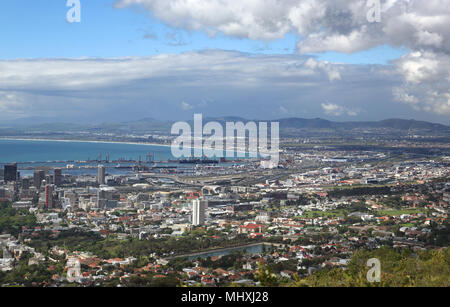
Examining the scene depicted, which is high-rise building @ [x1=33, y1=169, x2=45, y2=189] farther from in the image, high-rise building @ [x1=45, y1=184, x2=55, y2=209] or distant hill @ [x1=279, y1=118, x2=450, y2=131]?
distant hill @ [x1=279, y1=118, x2=450, y2=131]

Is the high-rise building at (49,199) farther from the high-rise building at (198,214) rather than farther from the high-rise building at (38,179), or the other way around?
the high-rise building at (198,214)

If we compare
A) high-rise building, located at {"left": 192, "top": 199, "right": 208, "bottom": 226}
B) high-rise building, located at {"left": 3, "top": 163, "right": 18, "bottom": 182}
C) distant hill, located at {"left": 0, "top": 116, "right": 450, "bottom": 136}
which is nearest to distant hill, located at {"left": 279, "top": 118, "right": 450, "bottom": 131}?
distant hill, located at {"left": 0, "top": 116, "right": 450, "bottom": 136}

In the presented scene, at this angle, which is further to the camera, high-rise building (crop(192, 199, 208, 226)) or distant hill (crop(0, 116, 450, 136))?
distant hill (crop(0, 116, 450, 136))

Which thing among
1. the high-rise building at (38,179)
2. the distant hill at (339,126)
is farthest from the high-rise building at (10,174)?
the distant hill at (339,126)

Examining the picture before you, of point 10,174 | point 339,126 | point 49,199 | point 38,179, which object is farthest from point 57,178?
point 339,126

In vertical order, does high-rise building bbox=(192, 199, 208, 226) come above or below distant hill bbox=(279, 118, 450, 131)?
below

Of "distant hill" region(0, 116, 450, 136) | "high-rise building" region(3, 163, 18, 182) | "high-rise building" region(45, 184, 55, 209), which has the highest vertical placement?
"distant hill" region(0, 116, 450, 136)

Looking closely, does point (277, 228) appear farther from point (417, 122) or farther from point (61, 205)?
point (417, 122)

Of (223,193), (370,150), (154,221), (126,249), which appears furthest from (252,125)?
(126,249)

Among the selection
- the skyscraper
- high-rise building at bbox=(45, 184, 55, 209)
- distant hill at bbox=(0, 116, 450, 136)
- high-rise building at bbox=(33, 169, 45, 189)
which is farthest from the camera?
distant hill at bbox=(0, 116, 450, 136)

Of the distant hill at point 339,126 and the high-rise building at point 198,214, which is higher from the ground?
the distant hill at point 339,126

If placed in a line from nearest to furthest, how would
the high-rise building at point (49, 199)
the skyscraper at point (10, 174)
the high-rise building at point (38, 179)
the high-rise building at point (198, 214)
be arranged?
1. the high-rise building at point (198, 214)
2. the high-rise building at point (49, 199)
3. the high-rise building at point (38, 179)
4. the skyscraper at point (10, 174)

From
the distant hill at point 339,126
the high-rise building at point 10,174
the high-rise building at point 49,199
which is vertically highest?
the distant hill at point 339,126
